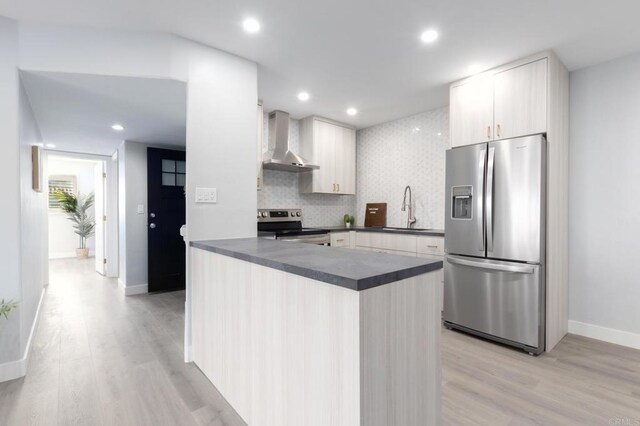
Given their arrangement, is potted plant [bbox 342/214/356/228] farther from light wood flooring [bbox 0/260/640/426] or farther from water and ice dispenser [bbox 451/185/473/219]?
light wood flooring [bbox 0/260/640/426]

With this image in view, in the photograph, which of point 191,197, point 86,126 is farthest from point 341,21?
point 86,126

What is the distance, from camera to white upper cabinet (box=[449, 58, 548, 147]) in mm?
2557

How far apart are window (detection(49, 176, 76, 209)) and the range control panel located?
6.72m

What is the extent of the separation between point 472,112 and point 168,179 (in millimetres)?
4205

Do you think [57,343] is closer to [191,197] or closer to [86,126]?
[191,197]

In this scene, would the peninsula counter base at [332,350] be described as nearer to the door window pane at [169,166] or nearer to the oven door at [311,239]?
the oven door at [311,239]

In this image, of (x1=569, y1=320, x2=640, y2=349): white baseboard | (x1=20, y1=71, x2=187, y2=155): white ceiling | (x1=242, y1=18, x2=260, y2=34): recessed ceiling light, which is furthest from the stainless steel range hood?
(x1=569, y1=320, x2=640, y2=349): white baseboard

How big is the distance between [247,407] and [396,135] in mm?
3857

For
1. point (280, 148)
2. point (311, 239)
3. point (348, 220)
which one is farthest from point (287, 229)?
point (348, 220)

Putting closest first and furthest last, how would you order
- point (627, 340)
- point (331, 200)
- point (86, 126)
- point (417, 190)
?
point (627, 340) → point (86, 126) → point (417, 190) → point (331, 200)

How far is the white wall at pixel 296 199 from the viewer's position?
13.8ft

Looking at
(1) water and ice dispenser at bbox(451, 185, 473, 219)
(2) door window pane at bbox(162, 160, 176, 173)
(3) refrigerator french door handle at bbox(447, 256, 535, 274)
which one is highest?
(2) door window pane at bbox(162, 160, 176, 173)

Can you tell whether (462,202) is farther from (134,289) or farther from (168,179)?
(134,289)

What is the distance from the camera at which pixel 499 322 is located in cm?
266
